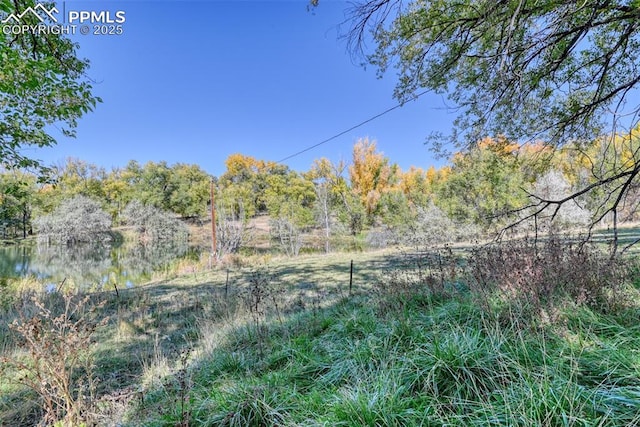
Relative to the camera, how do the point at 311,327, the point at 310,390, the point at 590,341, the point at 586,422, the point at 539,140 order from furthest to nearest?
the point at 539,140 → the point at 311,327 → the point at 310,390 → the point at 590,341 → the point at 586,422

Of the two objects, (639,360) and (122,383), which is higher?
(639,360)

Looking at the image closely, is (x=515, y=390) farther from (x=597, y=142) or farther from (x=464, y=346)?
(x=597, y=142)

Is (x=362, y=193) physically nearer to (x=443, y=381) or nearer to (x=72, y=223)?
(x=443, y=381)

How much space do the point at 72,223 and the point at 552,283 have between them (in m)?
38.5

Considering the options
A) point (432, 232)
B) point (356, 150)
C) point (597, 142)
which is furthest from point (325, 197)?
point (597, 142)

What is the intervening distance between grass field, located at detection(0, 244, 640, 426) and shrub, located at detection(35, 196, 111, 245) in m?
33.0

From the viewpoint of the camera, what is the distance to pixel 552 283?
279 centimetres

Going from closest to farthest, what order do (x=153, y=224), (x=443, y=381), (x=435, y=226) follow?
(x=443, y=381) → (x=435, y=226) → (x=153, y=224)

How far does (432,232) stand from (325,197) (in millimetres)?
10103

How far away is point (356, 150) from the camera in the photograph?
92.8 feet

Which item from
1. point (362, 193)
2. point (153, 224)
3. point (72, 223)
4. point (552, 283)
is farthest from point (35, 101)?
point (72, 223)

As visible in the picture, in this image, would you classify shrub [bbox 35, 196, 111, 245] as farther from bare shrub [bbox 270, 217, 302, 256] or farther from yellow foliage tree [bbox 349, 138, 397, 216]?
yellow foliage tree [bbox 349, 138, 397, 216]

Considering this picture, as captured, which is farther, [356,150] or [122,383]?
[356,150]

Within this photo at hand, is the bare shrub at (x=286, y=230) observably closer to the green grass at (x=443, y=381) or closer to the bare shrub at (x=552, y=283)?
the bare shrub at (x=552, y=283)
